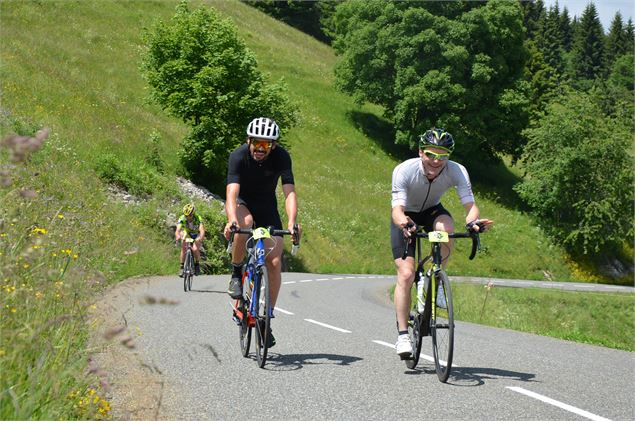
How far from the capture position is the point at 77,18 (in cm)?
5791

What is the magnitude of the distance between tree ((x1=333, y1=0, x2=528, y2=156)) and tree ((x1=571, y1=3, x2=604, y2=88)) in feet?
291

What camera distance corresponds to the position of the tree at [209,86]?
31.3m

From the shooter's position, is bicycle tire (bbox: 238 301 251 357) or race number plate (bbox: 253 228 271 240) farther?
bicycle tire (bbox: 238 301 251 357)

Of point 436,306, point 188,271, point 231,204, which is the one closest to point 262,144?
point 231,204

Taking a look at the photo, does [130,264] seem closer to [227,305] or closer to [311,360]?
[227,305]

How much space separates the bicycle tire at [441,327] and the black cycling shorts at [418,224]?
460 mm

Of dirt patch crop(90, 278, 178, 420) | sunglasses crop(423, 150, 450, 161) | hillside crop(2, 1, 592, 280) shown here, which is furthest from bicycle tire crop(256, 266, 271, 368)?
hillside crop(2, 1, 592, 280)

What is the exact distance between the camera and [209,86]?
3112 cm

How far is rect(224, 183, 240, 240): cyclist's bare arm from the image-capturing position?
25.8 feet

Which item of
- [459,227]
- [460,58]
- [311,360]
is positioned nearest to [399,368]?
[311,360]

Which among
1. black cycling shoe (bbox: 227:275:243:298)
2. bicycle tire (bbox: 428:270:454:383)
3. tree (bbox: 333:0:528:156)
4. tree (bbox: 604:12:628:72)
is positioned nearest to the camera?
bicycle tire (bbox: 428:270:454:383)

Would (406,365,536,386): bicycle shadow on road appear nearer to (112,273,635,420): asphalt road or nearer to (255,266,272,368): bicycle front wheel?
(112,273,635,420): asphalt road

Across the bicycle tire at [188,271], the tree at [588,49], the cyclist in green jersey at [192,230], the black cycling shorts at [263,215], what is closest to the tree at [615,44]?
the tree at [588,49]

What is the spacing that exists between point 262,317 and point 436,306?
1750mm
